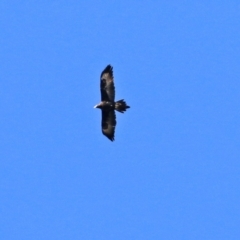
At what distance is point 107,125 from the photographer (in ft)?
297

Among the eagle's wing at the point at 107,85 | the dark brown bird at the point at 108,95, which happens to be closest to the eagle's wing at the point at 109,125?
the dark brown bird at the point at 108,95

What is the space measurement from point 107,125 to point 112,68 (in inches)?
134

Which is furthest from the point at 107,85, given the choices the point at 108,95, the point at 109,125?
the point at 109,125

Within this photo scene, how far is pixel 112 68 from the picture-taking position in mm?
89500

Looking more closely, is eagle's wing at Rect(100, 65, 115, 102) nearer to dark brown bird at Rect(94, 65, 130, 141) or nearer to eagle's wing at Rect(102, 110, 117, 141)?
dark brown bird at Rect(94, 65, 130, 141)

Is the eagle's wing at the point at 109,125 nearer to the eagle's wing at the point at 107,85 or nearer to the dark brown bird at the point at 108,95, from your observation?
the dark brown bird at the point at 108,95

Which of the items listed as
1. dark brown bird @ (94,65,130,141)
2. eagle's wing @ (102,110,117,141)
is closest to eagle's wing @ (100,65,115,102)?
dark brown bird @ (94,65,130,141)

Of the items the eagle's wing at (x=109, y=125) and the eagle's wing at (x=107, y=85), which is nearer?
the eagle's wing at (x=107, y=85)

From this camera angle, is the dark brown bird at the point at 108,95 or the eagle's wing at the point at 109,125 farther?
the eagle's wing at the point at 109,125

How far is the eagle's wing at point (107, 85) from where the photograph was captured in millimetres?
89375

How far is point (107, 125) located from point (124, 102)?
2.35m

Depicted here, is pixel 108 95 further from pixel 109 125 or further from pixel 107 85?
pixel 109 125

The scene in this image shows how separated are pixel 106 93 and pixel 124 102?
134cm

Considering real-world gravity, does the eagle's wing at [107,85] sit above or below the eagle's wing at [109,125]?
above
